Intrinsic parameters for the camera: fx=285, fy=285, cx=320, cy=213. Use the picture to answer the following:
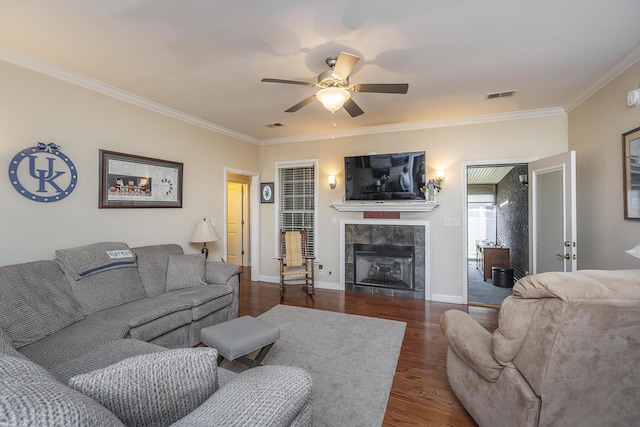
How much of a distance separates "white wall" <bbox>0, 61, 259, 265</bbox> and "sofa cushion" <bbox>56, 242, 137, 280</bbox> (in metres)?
0.30

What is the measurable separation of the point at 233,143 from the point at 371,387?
424 cm

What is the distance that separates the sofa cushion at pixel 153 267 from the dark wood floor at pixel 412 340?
120 centimetres

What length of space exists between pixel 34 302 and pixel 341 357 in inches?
98.6

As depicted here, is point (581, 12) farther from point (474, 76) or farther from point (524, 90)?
point (524, 90)

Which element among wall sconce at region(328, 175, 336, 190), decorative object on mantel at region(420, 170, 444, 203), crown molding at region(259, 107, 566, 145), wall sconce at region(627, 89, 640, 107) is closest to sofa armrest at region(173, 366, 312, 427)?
wall sconce at region(627, 89, 640, 107)

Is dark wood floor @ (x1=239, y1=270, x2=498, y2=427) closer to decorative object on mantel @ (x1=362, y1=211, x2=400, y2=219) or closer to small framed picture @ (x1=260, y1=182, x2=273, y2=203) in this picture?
decorative object on mantel @ (x1=362, y1=211, x2=400, y2=219)

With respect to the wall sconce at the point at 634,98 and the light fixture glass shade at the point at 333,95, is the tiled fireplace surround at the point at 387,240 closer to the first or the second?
the wall sconce at the point at 634,98

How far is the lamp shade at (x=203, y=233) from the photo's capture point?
13.1ft

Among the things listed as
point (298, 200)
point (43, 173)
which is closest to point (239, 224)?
point (298, 200)

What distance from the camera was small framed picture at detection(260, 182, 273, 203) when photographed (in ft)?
18.4

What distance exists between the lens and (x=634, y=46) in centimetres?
237

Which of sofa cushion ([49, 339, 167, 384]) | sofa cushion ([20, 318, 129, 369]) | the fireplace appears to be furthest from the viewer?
the fireplace

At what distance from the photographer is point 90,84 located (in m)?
2.99

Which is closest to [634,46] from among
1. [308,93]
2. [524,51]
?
[524,51]
